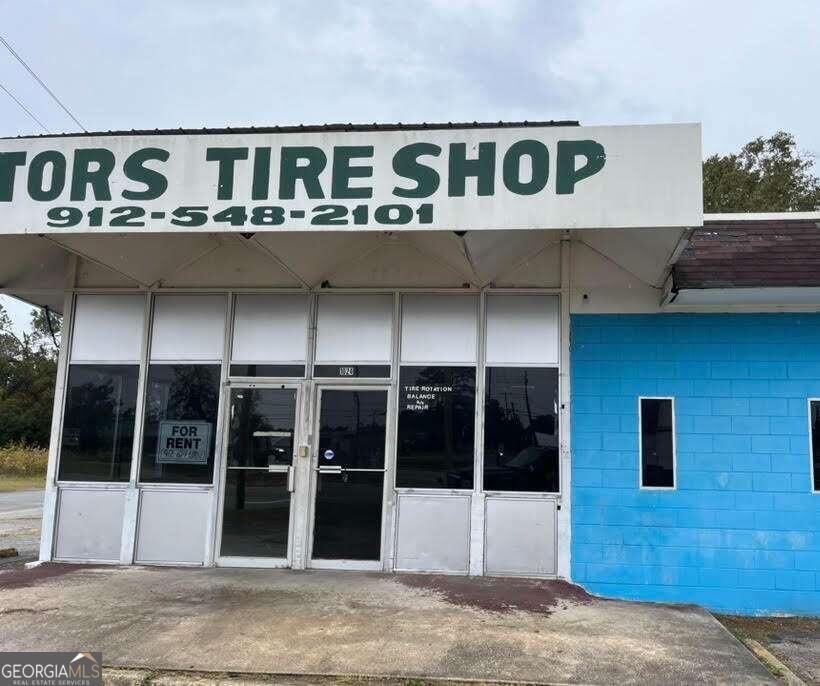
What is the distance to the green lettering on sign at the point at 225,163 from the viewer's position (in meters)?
6.71

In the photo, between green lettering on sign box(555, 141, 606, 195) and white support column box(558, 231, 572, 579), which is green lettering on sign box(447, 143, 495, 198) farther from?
white support column box(558, 231, 572, 579)

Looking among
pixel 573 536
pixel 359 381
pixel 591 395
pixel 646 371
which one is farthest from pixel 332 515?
pixel 646 371

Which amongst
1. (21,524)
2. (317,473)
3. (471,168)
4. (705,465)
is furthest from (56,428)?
(705,465)

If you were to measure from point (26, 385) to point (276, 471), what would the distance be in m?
44.7

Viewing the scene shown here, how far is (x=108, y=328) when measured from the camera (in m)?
8.64

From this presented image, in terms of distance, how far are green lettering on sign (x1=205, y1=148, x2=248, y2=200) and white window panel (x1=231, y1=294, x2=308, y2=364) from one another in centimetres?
198

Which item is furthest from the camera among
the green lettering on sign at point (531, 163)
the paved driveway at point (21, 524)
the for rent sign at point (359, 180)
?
the paved driveway at point (21, 524)

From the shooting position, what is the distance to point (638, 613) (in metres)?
6.66

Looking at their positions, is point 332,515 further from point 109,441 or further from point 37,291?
point 37,291

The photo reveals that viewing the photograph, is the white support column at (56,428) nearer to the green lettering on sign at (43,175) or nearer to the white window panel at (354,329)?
the green lettering on sign at (43,175)

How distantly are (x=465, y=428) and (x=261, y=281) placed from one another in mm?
3028

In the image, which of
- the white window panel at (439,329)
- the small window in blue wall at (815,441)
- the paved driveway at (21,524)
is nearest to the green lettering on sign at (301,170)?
the white window panel at (439,329)

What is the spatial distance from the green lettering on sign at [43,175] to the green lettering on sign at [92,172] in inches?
5.4

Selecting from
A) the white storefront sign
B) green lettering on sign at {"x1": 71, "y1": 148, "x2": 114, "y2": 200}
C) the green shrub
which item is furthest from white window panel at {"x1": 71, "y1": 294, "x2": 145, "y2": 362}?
the green shrub
